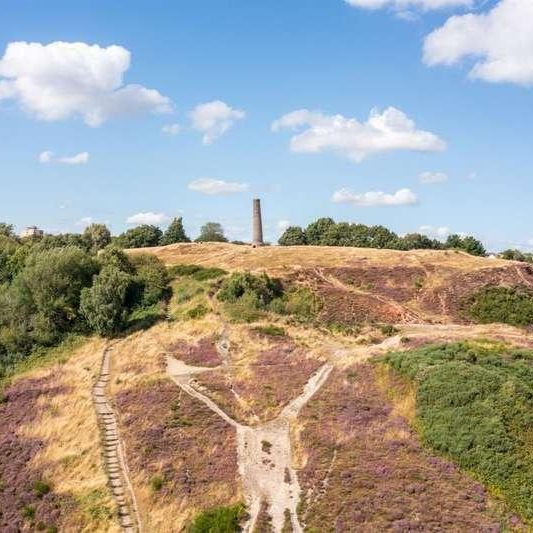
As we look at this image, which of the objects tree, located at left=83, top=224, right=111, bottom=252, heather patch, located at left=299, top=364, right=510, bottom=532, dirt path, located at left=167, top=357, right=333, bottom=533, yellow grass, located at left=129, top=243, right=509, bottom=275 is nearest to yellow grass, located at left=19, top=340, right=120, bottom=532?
dirt path, located at left=167, top=357, right=333, bottom=533

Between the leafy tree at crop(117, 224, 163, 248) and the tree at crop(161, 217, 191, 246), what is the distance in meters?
1.76

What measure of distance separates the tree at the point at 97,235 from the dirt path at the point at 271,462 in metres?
69.8

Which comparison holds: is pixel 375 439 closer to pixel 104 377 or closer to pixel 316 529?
pixel 316 529

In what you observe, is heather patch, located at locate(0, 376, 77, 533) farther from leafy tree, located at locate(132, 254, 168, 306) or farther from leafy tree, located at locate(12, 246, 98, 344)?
leafy tree, located at locate(132, 254, 168, 306)

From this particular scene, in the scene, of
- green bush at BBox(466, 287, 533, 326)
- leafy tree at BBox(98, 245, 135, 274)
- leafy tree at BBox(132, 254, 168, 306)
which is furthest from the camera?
leafy tree at BBox(98, 245, 135, 274)

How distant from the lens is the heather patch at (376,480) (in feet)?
84.3

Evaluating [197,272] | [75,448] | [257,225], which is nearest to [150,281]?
[197,272]

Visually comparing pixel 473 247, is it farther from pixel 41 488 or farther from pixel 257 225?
pixel 41 488

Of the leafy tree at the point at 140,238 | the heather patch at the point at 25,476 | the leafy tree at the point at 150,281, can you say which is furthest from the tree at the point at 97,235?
the heather patch at the point at 25,476

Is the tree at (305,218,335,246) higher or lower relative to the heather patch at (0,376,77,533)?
higher

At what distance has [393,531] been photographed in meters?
25.0

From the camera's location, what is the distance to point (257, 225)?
93688 mm

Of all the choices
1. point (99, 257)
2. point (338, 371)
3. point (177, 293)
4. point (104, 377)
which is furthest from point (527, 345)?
point (99, 257)

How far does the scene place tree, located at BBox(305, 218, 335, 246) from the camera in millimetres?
115725
